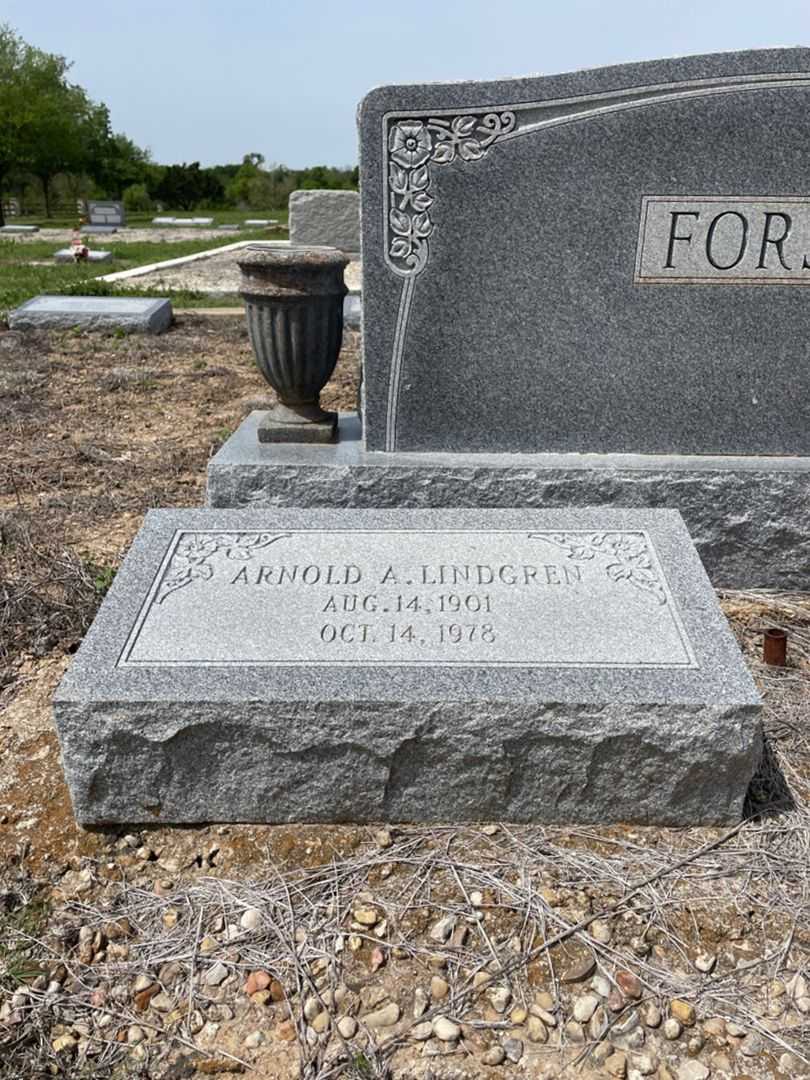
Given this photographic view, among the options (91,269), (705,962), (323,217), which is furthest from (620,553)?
(91,269)

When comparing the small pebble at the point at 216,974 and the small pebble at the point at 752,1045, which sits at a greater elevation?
the small pebble at the point at 216,974

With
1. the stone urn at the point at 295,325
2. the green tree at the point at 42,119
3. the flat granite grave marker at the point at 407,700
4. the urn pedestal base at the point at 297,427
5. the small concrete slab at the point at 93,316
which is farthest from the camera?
the green tree at the point at 42,119

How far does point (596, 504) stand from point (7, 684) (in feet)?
7.90

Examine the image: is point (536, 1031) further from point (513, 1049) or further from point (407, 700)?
point (407, 700)

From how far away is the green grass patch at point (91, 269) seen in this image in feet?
35.2

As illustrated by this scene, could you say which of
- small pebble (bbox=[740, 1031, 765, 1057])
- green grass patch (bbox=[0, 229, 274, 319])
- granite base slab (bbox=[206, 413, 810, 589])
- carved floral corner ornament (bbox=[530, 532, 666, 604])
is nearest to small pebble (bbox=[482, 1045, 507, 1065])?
small pebble (bbox=[740, 1031, 765, 1057])

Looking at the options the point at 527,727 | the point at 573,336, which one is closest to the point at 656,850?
the point at 527,727

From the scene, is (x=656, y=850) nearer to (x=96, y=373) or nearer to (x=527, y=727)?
(x=527, y=727)

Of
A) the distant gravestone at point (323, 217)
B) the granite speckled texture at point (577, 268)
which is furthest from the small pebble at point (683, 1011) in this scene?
the distant gravestone at point (323, 217)

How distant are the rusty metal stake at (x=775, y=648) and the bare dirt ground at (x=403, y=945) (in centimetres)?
38

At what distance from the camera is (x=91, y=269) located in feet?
46.9

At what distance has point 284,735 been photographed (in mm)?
2275

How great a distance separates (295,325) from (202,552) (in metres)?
1.36

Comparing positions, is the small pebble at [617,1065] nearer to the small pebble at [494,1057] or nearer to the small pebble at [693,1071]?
the small pebble at [693,1071]
